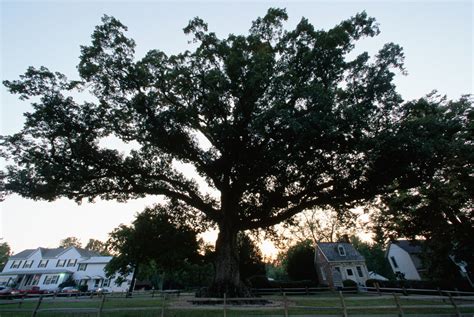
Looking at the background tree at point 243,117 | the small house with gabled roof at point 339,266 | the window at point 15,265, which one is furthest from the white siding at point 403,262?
the window at point 15,265

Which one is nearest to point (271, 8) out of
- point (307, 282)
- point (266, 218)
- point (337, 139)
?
point (337, 139)

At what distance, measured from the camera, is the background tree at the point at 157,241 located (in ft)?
85.0

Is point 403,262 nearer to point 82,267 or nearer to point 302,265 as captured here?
point 302,265

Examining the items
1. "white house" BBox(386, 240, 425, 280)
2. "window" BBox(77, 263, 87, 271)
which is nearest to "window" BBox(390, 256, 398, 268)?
"white house" BBox(386, 240, 425, 280)

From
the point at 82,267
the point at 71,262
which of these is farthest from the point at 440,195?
the point at 71,262

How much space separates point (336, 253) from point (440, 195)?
26.7 meters

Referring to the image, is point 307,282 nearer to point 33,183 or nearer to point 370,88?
point 370,88

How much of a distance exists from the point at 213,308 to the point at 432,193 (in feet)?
63.0

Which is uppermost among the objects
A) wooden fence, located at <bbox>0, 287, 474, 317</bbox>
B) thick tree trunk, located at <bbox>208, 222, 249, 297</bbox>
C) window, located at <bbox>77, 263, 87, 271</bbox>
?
window, located at <bbox>77, 263, 87, 271</bbox>

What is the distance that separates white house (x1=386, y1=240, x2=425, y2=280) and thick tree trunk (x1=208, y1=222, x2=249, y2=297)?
126ft

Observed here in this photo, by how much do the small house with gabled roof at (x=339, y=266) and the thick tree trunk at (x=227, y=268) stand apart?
2765cm

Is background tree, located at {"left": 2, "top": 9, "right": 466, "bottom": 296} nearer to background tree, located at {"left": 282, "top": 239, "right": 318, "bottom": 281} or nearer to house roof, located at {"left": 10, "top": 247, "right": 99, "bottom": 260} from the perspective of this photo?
background tree, located at {"left": 282, "top": 239, "right": 318, "bottom": 281}

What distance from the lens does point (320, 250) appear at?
44.1m

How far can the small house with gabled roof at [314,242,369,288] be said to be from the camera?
4041 cm
